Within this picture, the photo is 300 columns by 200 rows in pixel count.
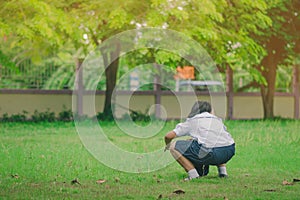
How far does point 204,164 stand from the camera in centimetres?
884

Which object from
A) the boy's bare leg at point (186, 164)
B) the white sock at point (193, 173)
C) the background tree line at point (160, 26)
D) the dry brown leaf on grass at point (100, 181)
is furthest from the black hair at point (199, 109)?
the background tree line at point (160, 26)

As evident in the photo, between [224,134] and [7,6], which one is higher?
[7,6]

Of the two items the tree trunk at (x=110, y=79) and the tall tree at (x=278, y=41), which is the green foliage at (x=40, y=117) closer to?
the tree trunk at (x=110, y=79)

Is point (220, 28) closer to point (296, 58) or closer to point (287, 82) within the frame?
point (296, 58)

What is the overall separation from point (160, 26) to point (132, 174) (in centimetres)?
819

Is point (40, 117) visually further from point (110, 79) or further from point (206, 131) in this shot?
point (206, 131)

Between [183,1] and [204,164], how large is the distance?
813 cm

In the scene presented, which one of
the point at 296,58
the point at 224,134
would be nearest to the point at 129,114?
the point at 296,58

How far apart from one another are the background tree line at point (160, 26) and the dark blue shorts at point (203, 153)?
6.62 metres

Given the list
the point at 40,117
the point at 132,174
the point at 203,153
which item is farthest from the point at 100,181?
the point at 40,117

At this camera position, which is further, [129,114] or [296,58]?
[296,58]

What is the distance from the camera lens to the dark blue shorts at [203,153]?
8.67 meters

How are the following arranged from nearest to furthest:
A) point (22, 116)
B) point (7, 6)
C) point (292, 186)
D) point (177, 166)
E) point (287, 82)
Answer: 1. point (292, 186)
2. point (177, 166)
3. point (7, 6)
4. point (22, 116)
5. point (287, 82)

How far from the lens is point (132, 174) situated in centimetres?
Answer: 941
